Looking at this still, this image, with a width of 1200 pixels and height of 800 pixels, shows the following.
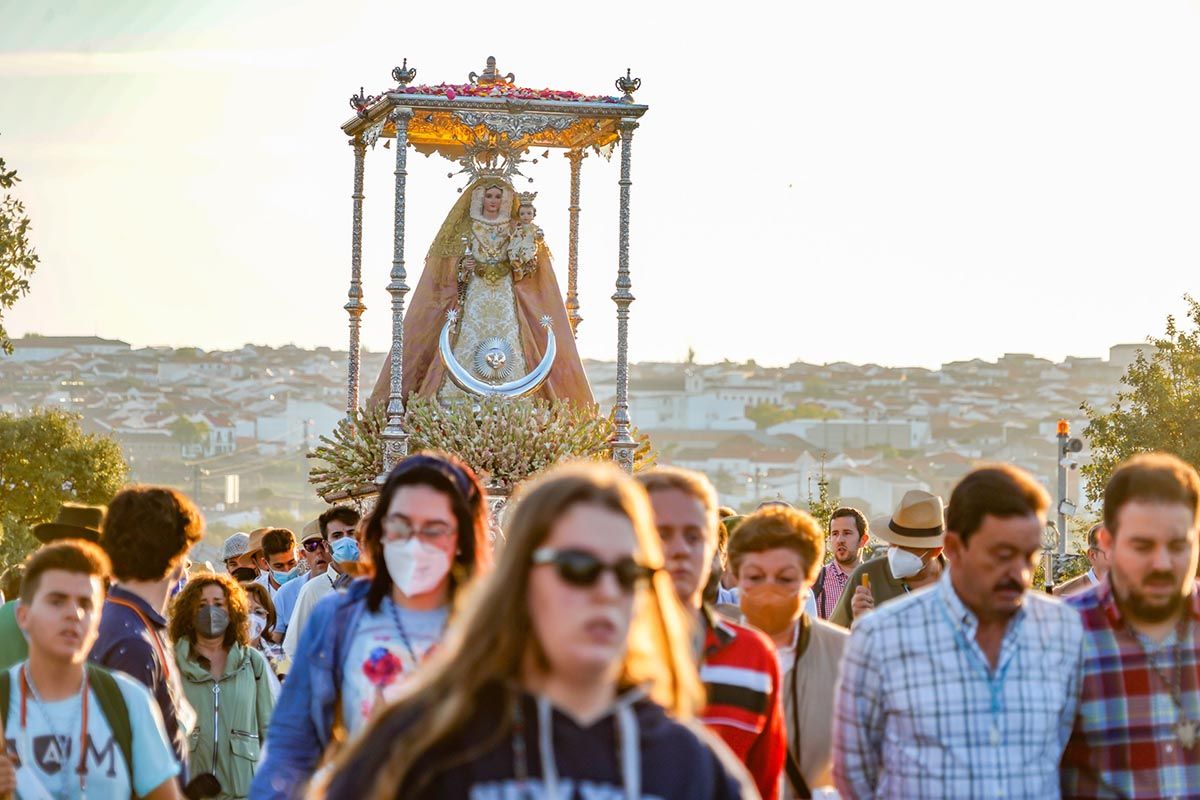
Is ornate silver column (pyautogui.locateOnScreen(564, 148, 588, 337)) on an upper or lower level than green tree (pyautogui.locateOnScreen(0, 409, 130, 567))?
upper

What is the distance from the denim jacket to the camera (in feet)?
21.0

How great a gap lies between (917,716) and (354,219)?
632 inches

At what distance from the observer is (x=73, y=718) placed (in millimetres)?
6609

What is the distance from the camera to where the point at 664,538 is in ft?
21.1

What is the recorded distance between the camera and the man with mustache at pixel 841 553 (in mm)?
13555

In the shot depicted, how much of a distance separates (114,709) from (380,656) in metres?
0.78

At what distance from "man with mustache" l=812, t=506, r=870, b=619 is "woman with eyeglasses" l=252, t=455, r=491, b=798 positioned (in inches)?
271

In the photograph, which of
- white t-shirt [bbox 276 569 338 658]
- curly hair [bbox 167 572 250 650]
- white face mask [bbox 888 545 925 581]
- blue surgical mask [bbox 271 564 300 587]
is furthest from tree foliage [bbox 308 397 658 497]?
curly hair [bbox 167 572 250 650]

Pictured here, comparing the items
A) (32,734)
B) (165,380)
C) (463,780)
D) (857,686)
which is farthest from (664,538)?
(165,380)

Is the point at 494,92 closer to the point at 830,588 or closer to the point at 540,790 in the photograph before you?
the point at 830,588

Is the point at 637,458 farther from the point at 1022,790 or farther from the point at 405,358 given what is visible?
the point at 1022,790

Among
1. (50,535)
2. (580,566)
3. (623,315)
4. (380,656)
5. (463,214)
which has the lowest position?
(380,656)

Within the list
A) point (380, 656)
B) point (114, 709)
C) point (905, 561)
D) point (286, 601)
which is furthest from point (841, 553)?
point (114, 709)

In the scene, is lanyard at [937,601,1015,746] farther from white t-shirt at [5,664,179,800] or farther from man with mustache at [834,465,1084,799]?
white t-shirt at [5,664,179,800]
